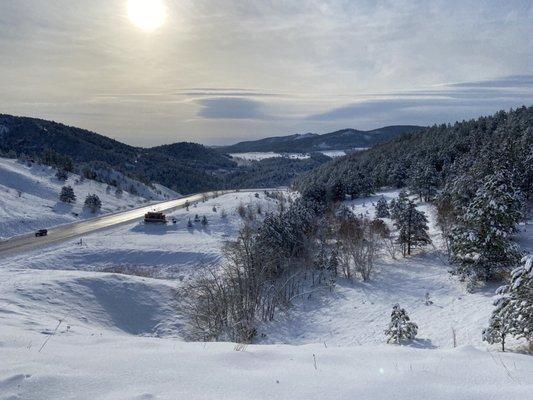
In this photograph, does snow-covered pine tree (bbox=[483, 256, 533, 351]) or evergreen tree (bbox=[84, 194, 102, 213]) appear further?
evergreen tree (bbox=[84, 194, 102, 213])

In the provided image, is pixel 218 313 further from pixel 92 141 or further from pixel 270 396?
pixel 92 141

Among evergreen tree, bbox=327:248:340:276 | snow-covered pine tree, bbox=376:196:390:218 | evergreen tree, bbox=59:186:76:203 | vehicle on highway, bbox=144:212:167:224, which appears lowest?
evergreen tree, bbox=327:248:340:276

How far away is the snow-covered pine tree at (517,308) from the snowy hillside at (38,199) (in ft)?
156

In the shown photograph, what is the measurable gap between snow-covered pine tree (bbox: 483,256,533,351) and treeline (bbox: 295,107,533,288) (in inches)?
568

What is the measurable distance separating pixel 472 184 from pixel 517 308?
90.2ft

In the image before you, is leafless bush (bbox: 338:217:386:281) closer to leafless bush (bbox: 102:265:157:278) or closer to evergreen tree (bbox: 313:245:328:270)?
evergreen tree (bbox: 313:245:328:270)

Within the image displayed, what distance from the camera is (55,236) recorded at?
43.6 metres

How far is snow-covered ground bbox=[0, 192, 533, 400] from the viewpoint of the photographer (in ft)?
15.1

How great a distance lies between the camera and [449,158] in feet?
226

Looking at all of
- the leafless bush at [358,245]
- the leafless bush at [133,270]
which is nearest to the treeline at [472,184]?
the leafless bush at [358,245]

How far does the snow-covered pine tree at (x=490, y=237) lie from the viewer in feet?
83.6

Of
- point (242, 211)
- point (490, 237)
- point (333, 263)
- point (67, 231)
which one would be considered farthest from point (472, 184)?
point (67, 231)

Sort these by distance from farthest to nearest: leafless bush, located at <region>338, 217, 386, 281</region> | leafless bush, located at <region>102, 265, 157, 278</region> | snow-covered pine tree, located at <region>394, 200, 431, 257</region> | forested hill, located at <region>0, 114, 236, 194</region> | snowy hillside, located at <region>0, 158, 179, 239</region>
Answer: forested hill, located at <region>0, 114, 236, 194</region> < snowy hillside, located at <region>0, 158, 179, 239</region> < snow-covered pine tree, located at <region>394, 200, 431, 257</region> < leafless bush, located at <region>102, 265, 157, 278</region> < leafless bush, located at <region>338, 217, 386, 281</region>

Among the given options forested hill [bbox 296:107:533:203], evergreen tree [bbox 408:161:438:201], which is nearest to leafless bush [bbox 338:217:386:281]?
forested hill [bbox 296:107:533:203]
